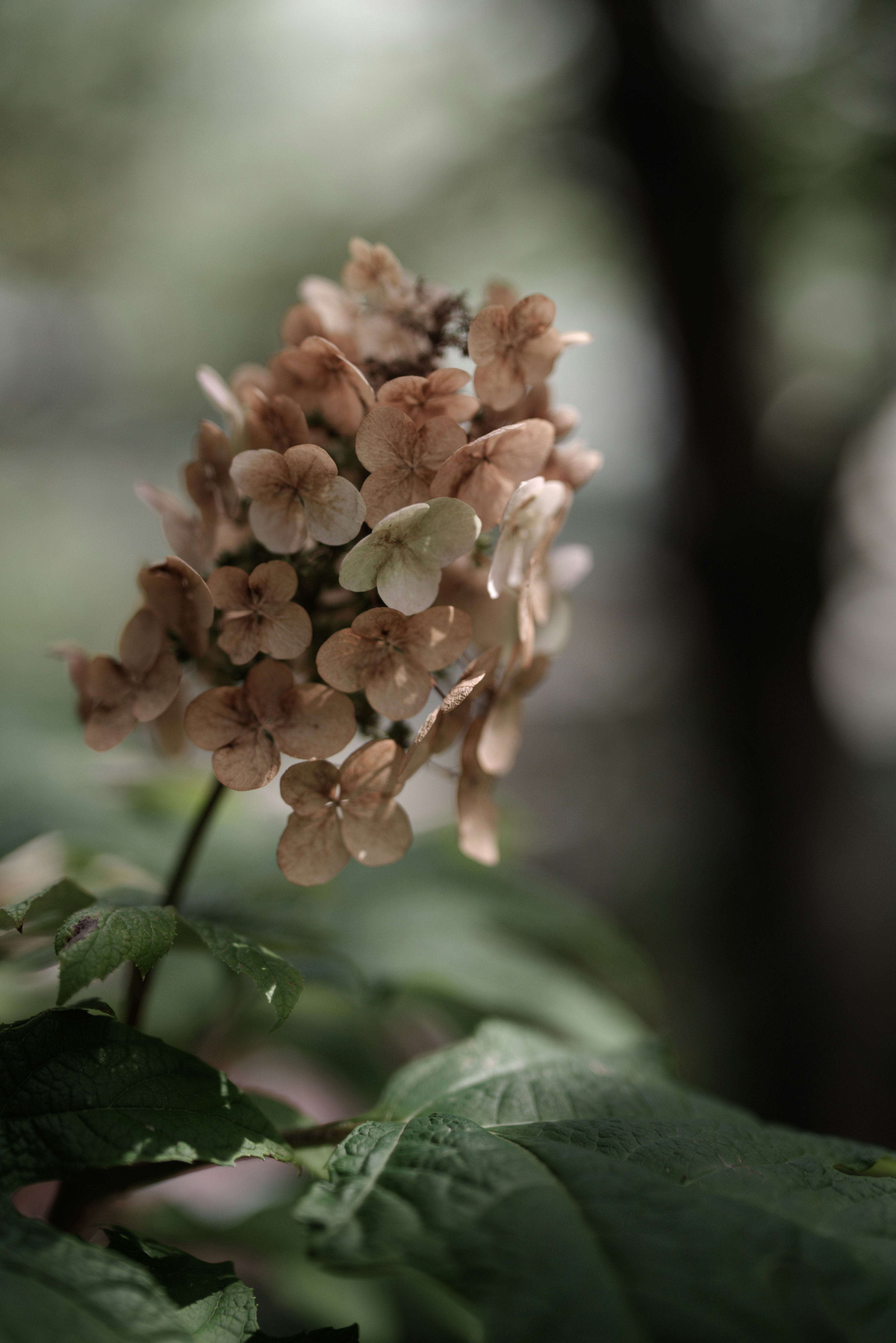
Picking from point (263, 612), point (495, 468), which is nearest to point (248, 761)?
point (263, 612)

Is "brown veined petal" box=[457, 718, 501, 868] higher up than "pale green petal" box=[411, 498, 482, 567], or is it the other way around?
"pale green petal" box=[411, 498, 482, 567]

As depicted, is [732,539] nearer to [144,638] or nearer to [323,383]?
[323,383]

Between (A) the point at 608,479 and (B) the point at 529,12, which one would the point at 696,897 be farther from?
(B) the point at 529,12

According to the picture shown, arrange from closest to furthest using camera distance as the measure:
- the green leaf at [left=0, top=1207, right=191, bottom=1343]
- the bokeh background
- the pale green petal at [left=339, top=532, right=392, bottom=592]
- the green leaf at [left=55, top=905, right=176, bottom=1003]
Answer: the green leaf at [left=0, top=1207, right=191, bottom=1343], the green leaf at [left=55, top=905, right=176, bottom=1003], the pale green petal at [left=339, top=532, right=392, bottom=592], the bokeh background

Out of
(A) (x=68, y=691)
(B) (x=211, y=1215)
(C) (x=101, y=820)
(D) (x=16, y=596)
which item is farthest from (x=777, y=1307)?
(D) (x=16, y=596)

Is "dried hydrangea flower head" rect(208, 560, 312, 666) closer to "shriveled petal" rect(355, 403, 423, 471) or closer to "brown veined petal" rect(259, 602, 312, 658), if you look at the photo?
"brown veined petal" rect(259, 602, 312, 658)

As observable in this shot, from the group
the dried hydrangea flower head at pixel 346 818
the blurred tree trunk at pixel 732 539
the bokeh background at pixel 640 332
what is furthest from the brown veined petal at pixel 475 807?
the blurred tree trunk at pixel 732 539

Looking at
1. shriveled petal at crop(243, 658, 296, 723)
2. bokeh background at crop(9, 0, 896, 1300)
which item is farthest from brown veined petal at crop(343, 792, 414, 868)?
bokeh background at crop(9, 0, 896, 1300)
